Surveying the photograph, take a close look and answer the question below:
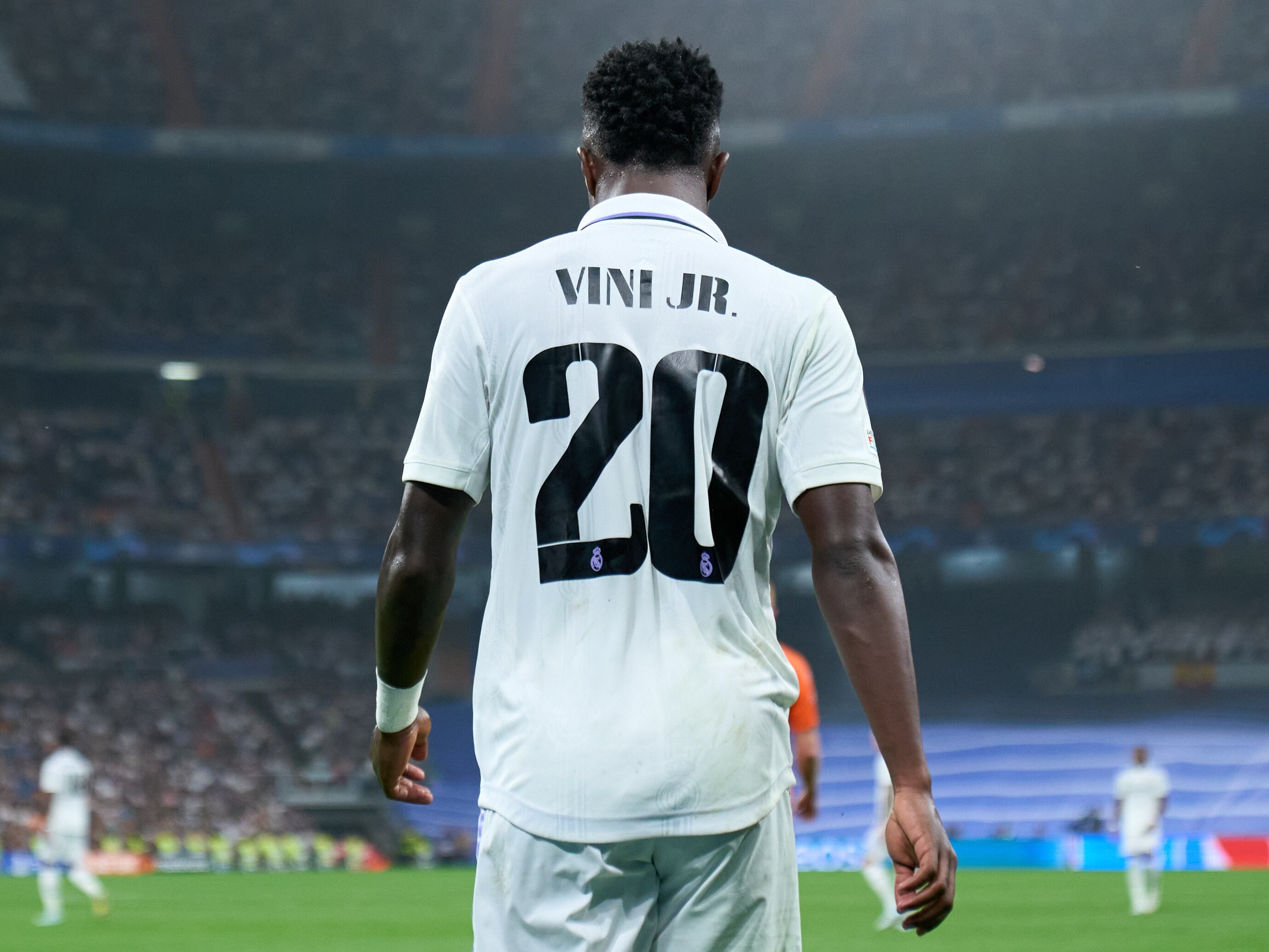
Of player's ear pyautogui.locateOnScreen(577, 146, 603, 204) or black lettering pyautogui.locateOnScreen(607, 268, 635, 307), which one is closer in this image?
black lettering pyautogui.locateOnScreen(607, 268, 635, 307)

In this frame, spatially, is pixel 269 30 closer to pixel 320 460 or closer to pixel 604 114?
pixel 320 460

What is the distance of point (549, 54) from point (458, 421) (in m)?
36.8

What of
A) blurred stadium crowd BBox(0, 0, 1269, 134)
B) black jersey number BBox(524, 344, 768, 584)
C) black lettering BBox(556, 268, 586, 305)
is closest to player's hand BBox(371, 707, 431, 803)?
black jersey number BBox(524, 344, 768, 584)

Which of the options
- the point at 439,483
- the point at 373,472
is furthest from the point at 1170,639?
the point at 439,483

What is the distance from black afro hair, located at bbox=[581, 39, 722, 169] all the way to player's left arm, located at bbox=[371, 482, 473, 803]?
2.21 feet

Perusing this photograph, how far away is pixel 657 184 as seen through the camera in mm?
2443

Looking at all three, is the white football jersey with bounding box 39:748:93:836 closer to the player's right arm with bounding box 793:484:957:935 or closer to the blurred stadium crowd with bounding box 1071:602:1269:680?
the player's right arm with bounding box 793:484:957:935

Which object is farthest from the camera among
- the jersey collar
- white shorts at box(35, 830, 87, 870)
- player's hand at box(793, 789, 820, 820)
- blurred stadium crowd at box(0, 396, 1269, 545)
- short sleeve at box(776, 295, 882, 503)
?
blurred stadium crowd at box(0, 396, 1269, 545)

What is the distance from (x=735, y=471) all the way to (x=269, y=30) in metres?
37.9

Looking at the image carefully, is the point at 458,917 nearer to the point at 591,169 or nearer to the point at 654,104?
the point at 591,169

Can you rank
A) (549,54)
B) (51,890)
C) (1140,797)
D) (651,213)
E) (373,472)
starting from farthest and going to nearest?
(549,54) → (373,472) → (51,890) → (1140,797) → (651,213)

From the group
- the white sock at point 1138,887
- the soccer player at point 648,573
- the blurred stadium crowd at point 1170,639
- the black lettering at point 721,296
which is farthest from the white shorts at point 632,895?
the blurred stadium crowd at point 1170,639

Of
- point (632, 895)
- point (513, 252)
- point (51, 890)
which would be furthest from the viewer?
point (513, 252)

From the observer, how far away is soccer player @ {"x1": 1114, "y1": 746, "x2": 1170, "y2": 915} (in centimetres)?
1491
